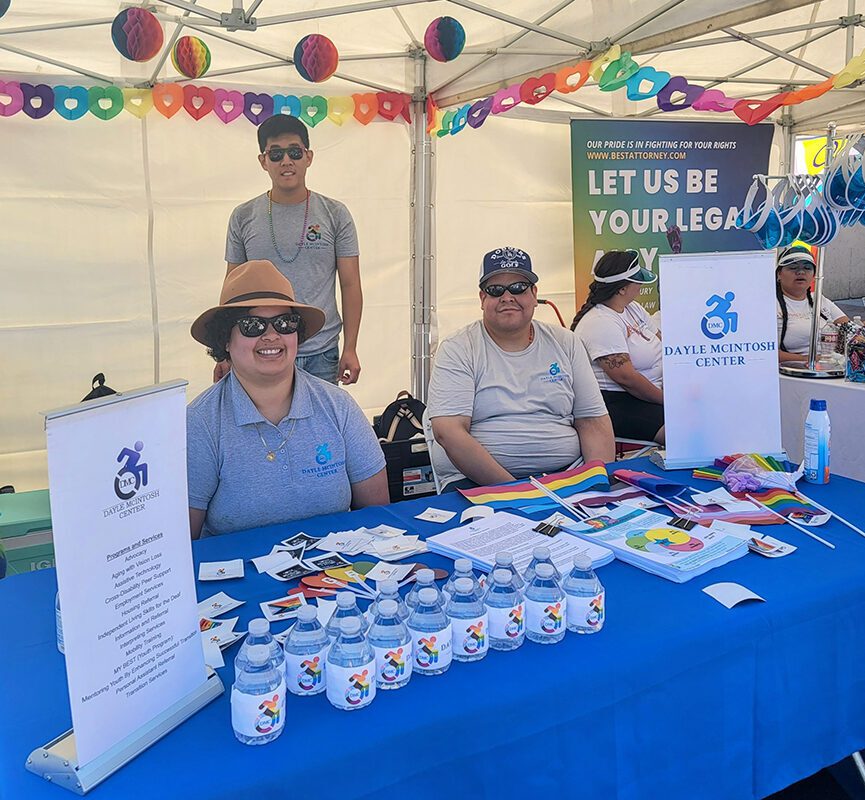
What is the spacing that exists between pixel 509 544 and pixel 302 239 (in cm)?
228

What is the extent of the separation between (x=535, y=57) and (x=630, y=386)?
5.54 ft

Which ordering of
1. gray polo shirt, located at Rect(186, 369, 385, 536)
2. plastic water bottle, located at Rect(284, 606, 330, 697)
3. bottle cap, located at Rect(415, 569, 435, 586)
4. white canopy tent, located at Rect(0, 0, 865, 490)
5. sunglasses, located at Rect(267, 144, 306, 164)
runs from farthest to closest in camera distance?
white canopy tent, located at Rect(0, 0, 865, 490), sunglasses, located at Rect(267, 144, 306, 164), gray polo shirt, located at Rect(186, 369, 385, 536), bottle cap, located at Rect(415, 569, 435, 586), plastic water bottle, located at Rect(284, 606, 330, 697)

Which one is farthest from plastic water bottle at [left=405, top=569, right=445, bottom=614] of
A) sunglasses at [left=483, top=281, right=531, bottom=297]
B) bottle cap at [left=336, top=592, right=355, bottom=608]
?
sunglasses at [left=483, top=281, right=531, bottom=297]

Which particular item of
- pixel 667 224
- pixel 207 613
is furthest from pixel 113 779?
pixel 667 224

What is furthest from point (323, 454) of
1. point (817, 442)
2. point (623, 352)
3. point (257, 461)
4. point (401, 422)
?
point (623, 352)

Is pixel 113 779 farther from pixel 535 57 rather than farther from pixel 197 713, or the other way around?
pixel 535 57

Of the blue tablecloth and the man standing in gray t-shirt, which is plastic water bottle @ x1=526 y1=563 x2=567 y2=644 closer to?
the blue tablecloth

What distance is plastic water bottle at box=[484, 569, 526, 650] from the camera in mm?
A: 1181

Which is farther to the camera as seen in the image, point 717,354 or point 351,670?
point 717,354

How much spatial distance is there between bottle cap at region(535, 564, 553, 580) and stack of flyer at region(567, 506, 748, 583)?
34cm

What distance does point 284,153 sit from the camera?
338 cm

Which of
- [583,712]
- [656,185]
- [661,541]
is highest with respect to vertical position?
[656,185]

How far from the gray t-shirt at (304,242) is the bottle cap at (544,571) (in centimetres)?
235

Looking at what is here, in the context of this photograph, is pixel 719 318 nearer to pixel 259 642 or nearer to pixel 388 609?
pixel 388 609
